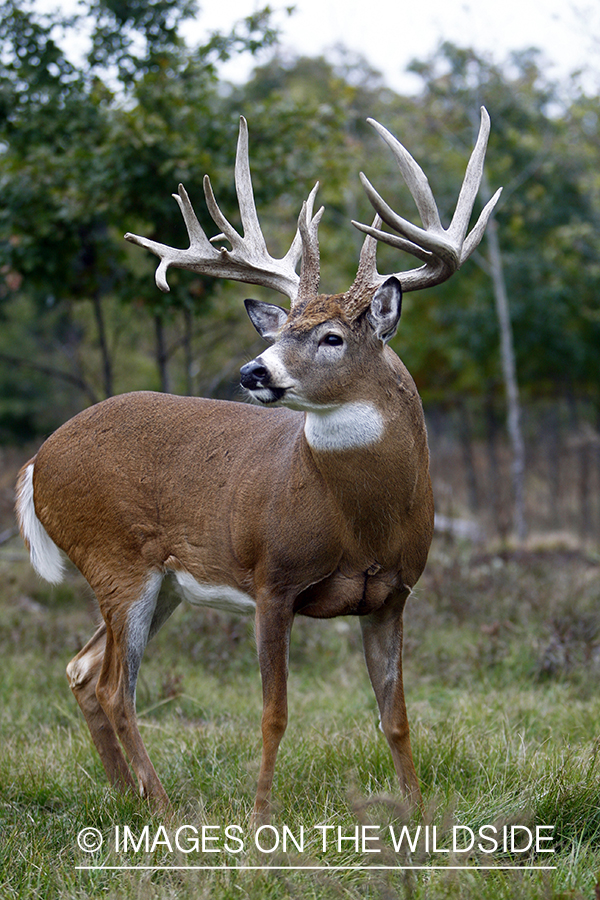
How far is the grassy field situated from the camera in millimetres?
2648

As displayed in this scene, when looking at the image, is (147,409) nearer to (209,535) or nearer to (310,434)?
(209,535)

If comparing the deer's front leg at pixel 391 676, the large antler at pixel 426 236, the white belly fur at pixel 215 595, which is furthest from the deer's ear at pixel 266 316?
the deer's front leg at pixel 391 676

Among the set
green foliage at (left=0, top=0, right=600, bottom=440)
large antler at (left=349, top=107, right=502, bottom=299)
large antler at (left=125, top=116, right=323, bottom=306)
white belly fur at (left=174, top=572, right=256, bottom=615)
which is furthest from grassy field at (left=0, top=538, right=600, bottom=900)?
green foliage at (left=0, top=0, right=600, bottom=440)

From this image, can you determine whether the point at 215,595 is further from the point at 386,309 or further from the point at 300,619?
the point at 300,619

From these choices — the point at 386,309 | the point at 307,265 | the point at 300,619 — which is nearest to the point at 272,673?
the point at 386,309

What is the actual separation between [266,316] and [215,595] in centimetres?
111

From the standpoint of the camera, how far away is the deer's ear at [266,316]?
3457mm

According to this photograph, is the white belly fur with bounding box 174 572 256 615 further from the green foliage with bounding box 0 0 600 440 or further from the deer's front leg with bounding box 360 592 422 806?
the green foliage with bounding box 0 0 600 440

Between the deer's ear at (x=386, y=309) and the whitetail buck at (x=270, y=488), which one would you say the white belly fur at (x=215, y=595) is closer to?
the whitetail buck at (x=270, y=488)

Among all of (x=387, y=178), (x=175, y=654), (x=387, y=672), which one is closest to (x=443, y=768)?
(x=387, y=672)

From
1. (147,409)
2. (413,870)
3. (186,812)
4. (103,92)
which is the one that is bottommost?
(186,812)

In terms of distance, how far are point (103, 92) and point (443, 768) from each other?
5.45 meters

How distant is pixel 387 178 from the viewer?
559 inches

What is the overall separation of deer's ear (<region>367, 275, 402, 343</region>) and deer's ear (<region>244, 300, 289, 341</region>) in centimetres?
49
